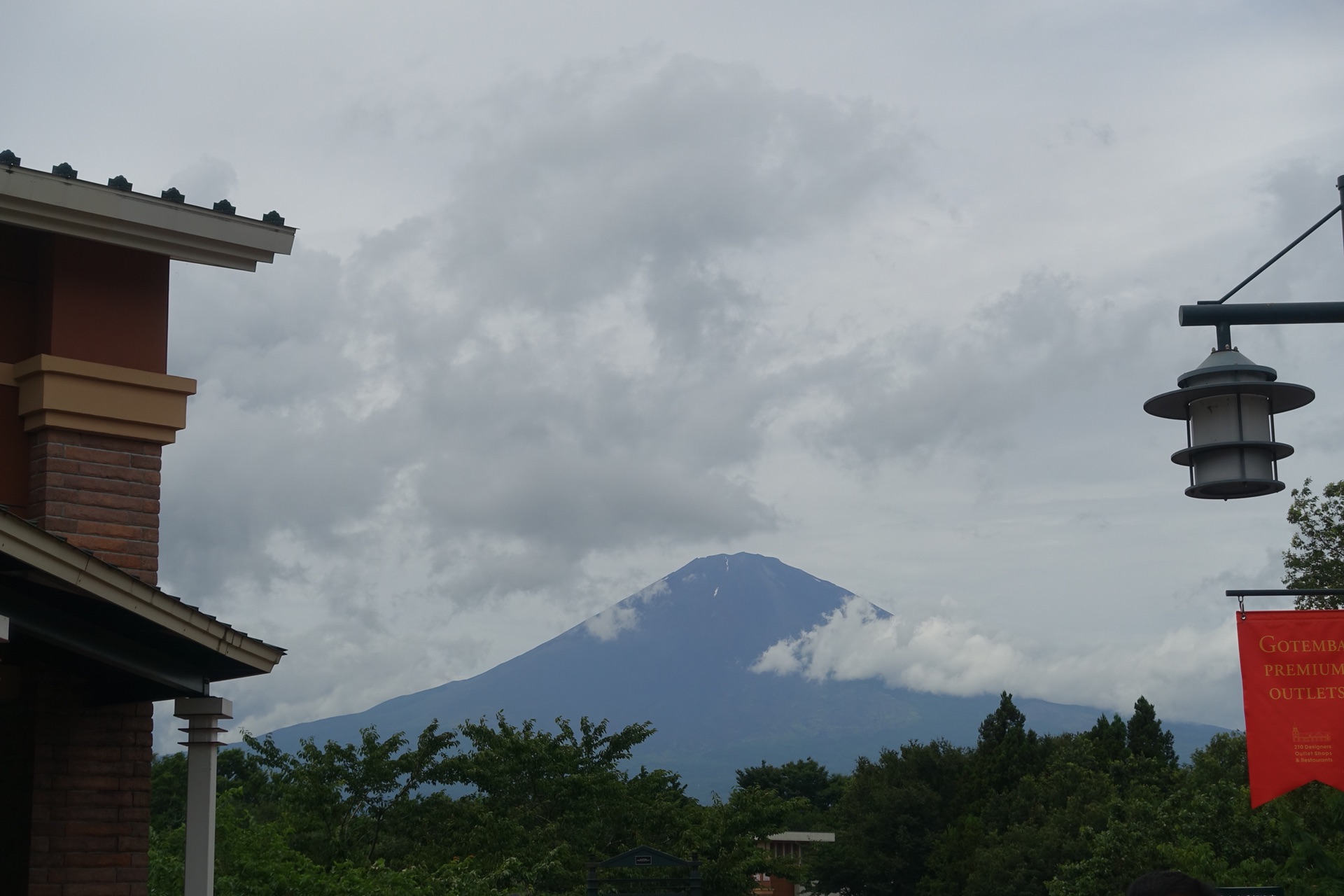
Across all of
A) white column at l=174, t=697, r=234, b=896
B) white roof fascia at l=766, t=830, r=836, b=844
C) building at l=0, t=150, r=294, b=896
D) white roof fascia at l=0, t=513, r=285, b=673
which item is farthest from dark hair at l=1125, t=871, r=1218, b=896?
white roof fascia at l=766, t=830, r=836, b=844

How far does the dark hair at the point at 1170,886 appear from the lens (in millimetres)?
3275

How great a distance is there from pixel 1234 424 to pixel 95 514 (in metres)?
7.55

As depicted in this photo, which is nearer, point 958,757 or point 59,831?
point 59,831

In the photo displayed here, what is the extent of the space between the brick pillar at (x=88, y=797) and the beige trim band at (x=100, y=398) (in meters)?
1.87

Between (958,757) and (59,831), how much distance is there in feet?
215

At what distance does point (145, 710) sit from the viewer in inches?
363

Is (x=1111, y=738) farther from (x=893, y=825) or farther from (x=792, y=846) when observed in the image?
(x=792, y=846)

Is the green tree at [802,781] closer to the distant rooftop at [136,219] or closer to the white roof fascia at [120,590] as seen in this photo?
the distant rooftop at [136,219]

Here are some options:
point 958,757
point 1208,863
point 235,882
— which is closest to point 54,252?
point 235,882

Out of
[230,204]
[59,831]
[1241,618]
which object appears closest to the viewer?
[59,831]

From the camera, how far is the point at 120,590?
7332 mm

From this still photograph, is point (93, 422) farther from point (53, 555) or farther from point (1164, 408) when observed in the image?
point (1164, 408)

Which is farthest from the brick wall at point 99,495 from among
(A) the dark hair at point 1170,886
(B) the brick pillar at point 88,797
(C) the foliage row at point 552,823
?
(A) the dark hair at point 1170,886

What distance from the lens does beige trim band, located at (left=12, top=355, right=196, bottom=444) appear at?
9281mm
